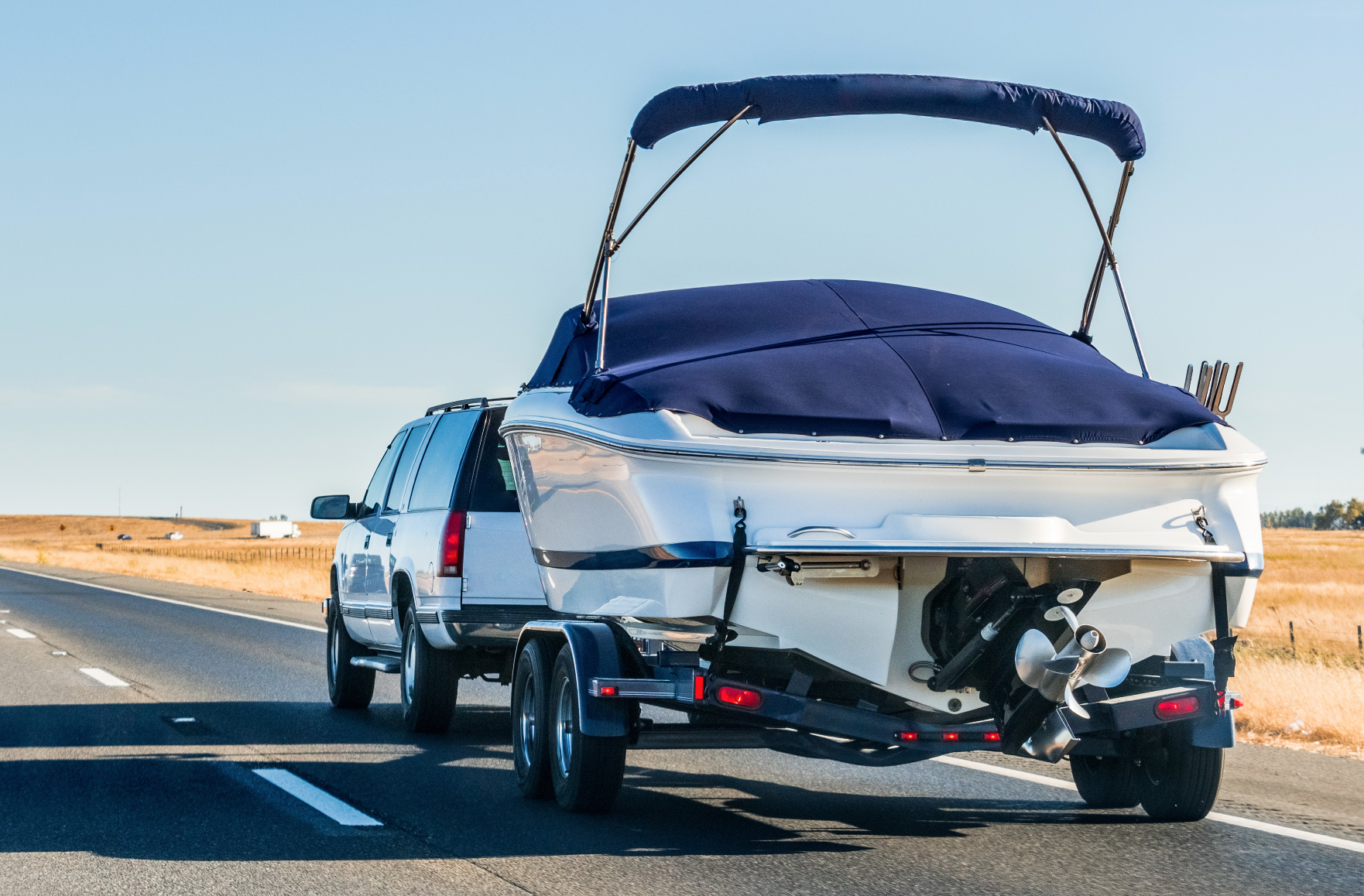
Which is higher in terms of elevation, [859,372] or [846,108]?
[846,108]

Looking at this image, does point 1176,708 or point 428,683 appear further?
point 428,683

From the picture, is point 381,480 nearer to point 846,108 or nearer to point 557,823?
point 557,823

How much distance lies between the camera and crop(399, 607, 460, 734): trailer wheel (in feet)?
34.3

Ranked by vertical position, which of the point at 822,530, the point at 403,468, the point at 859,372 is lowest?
the point at 822,530

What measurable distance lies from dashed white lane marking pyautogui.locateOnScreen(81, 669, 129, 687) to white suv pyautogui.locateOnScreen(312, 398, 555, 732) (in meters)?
3.19

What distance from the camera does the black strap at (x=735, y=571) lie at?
630 centimetres

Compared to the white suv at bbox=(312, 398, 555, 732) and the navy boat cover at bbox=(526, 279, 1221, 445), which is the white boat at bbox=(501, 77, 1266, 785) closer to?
the navy boat cover at bbox=(526, 279, 1221, 445)

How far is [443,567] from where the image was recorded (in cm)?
1005

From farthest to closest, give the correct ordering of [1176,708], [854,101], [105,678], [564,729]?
1. [105,678]
2. [564,729]
3. [854,101]
4. [1176,708]

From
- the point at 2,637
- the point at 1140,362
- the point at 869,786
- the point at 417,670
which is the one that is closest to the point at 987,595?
Result: the point at 1140,362

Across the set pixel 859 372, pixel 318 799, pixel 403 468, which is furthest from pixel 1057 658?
pixel 403 468

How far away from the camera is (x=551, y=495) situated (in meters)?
7.35

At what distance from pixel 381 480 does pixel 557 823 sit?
214 inches

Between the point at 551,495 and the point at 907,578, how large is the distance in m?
1.74
